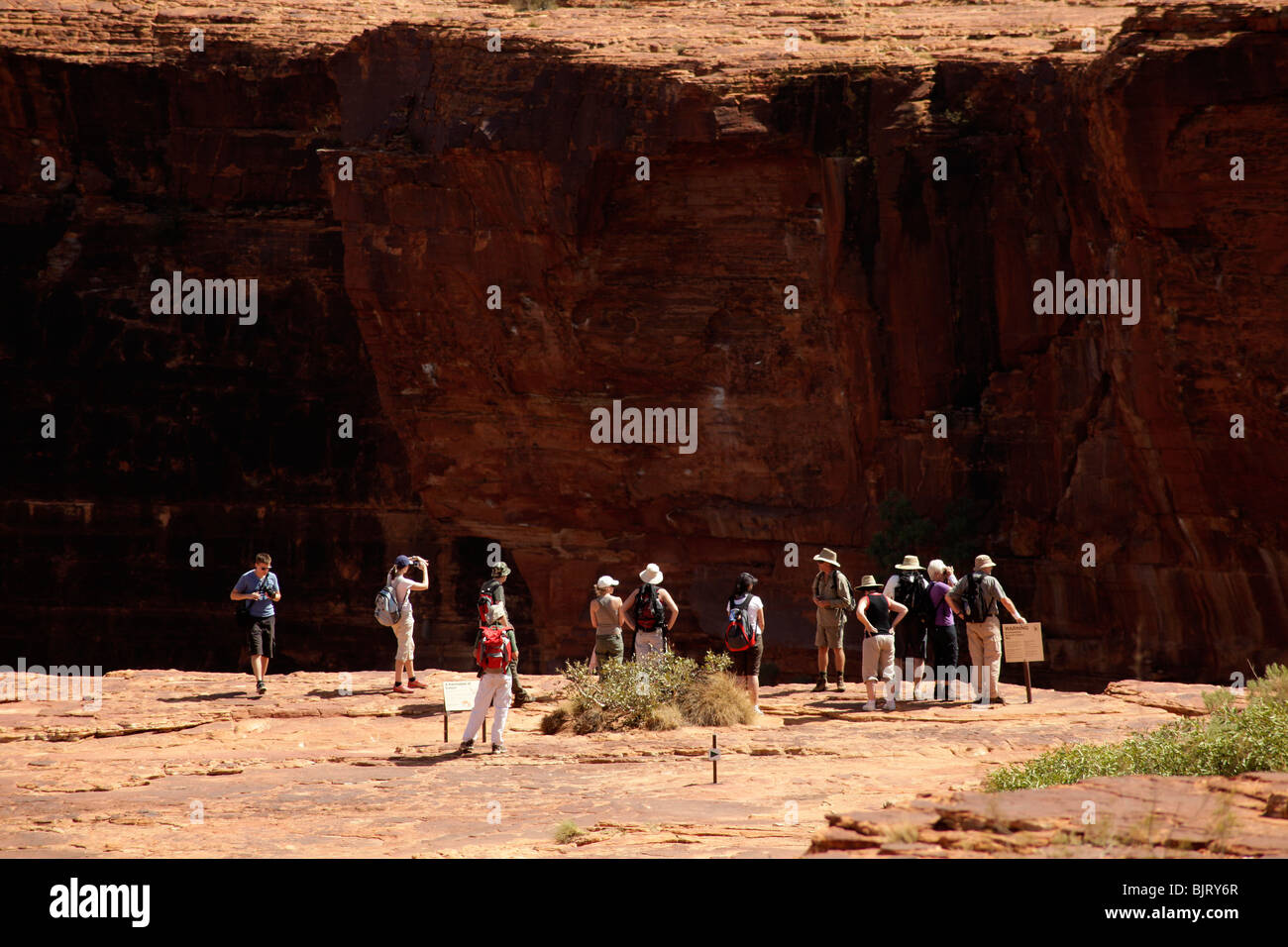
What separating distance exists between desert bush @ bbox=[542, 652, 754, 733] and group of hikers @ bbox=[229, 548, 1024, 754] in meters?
0.33

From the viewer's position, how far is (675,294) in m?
25.2

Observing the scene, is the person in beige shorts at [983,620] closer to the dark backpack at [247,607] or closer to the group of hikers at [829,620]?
the group of hikers at [829,620]

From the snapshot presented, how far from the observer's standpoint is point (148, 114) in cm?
2755

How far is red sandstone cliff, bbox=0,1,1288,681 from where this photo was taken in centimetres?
2098

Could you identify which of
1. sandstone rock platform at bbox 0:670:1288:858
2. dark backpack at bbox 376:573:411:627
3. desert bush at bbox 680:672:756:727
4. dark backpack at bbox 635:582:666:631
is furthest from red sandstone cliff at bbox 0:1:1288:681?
dark backpack at bbox 376:573:411:627

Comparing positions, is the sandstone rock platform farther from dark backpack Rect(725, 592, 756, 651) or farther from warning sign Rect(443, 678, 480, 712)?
dark backpack Rect(725, 592, 756, 651)

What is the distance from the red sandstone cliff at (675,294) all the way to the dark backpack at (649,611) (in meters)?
9.91

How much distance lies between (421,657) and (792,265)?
10.3m

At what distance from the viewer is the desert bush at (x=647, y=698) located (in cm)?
1291

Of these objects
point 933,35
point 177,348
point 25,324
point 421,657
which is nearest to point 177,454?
point 177,348

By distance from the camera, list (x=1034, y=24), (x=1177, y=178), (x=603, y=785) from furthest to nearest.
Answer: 1. (x=1034, y=24)
2. (x=1177, y=178)
3. (x=603, y=785)

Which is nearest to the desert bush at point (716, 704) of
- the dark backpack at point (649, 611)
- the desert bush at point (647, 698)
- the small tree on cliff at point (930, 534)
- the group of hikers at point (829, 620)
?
the desert bush at point (647, 698)

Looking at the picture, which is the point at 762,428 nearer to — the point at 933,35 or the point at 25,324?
the point at 933,35

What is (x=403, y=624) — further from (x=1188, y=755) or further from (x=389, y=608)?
(x=1188, y=755)
